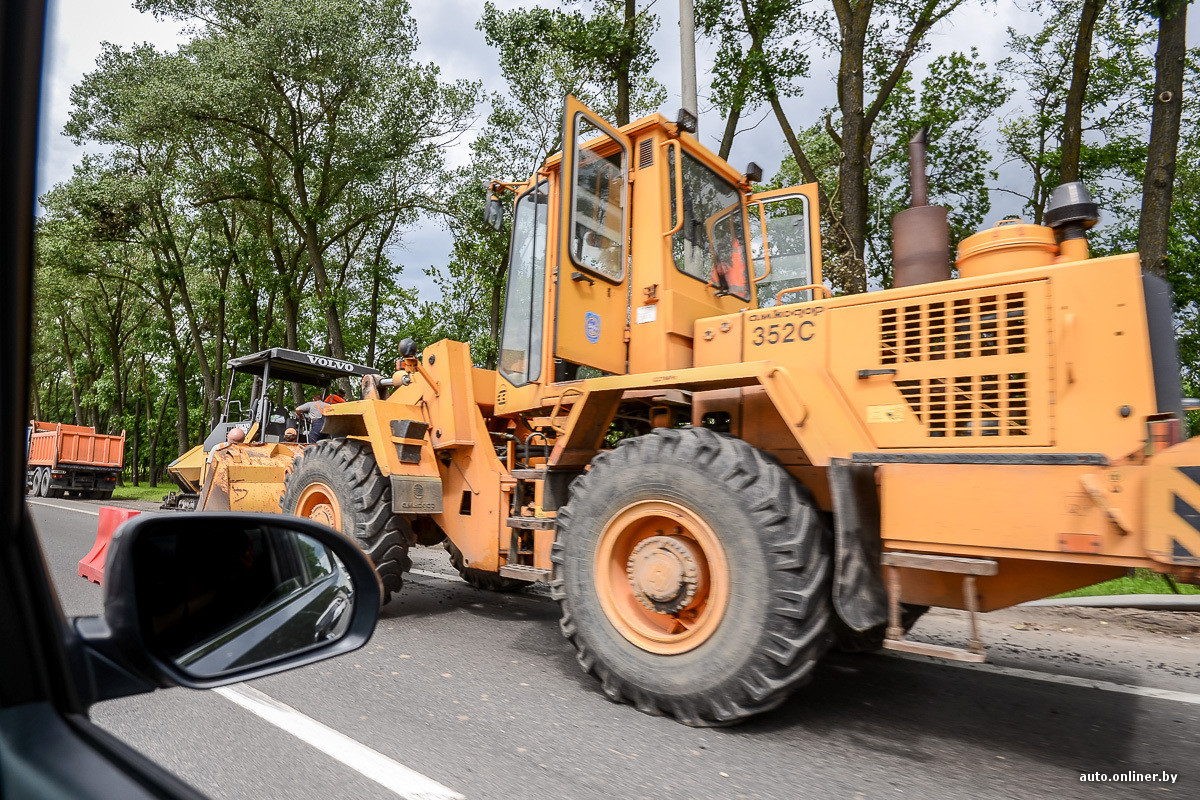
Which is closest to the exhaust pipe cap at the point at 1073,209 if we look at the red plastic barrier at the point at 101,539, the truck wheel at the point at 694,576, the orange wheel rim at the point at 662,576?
the truck wheel at the point at 694,576

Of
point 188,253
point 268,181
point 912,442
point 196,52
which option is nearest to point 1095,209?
point 912,442

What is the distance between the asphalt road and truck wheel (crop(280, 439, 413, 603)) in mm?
779

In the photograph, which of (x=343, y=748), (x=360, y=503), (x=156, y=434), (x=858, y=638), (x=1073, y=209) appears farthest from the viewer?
(x=156, y=434)

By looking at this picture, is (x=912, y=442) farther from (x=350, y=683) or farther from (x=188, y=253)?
(x=188, y=253)

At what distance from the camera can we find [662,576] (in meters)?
3.64

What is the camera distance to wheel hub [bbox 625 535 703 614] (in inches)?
141

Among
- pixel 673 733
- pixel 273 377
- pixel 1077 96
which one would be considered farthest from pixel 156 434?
pixel 673 733

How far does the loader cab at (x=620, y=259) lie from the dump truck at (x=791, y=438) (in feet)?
0.06

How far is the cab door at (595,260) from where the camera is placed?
4648mm

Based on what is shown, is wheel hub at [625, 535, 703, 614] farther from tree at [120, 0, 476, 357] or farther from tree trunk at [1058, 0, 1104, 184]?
tree at [120, 0, 476, 357]

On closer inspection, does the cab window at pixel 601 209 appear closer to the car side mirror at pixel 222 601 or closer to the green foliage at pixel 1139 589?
the car side mirror at pixel 222 601

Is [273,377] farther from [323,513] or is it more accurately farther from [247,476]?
[323,513]

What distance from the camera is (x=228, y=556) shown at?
54.4 inches

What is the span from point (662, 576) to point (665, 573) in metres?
0.02
